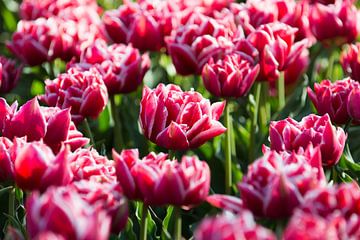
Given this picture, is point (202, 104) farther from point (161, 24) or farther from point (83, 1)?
point (83, 1)

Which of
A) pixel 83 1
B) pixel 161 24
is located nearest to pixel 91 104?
pixel 161 24

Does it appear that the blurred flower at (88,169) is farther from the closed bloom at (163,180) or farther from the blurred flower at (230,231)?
the blurred flower at (230,231)

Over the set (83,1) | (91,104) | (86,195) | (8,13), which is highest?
(86,195)

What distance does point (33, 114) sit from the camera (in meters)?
1.60

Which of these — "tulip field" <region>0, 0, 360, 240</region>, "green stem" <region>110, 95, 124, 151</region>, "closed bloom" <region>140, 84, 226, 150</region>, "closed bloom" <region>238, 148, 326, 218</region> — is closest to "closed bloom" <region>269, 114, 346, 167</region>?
"tulip field" <region>0, 0, 360, 240</region>

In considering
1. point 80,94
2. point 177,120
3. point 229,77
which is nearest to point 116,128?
point 80,94

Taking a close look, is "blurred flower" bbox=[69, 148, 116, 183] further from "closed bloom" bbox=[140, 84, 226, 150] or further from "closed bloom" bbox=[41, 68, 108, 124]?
"closed bloom" bbox=[41, 68, 108, 124]

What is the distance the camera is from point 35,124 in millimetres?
1600

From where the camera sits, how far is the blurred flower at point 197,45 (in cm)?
206

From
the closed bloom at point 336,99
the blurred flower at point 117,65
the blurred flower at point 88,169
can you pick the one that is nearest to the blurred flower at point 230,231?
the blurred flower at point 88,169

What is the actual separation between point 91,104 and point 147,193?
0.60 meters

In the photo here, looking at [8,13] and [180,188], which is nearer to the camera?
[180,188]

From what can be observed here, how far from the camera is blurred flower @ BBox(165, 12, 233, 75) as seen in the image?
81.0 inches

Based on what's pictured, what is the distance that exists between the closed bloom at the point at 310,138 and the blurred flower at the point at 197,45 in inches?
21.3
